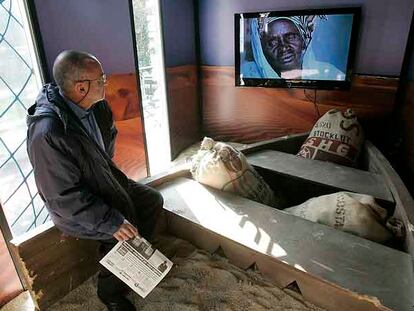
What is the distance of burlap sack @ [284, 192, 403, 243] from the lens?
1442 mm

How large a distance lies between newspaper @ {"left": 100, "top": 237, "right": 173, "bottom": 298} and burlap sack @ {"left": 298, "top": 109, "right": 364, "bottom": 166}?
5.59 ft

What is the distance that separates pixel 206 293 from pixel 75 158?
3.07 feet

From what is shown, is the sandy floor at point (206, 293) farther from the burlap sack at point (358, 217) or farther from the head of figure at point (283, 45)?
the head of figure at point (283, 45)

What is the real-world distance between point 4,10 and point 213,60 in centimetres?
274

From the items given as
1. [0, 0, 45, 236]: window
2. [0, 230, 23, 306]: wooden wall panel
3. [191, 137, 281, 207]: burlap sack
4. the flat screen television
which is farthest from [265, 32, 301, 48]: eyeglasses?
[0, 230, 23, 306]: wooden wall panel

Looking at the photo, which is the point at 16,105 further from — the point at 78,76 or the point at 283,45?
the point at 283,45

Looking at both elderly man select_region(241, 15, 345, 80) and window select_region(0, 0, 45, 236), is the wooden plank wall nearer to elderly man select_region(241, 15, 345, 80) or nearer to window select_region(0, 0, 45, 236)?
window select_region(0, 0, 45, 236)

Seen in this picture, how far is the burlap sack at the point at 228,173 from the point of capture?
185cm

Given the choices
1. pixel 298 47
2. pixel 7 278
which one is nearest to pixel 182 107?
pixel 298 47

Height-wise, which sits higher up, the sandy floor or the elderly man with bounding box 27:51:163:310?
the elderly man with bounding box 27:51:163:310

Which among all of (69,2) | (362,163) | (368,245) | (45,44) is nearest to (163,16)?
(69,2)

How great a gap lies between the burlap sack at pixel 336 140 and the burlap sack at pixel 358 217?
3.03 ft

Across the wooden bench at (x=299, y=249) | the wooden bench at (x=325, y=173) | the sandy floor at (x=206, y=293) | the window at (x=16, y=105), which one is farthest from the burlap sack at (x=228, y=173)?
the window at (x=16, y=105)

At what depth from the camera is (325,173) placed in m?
2.15
